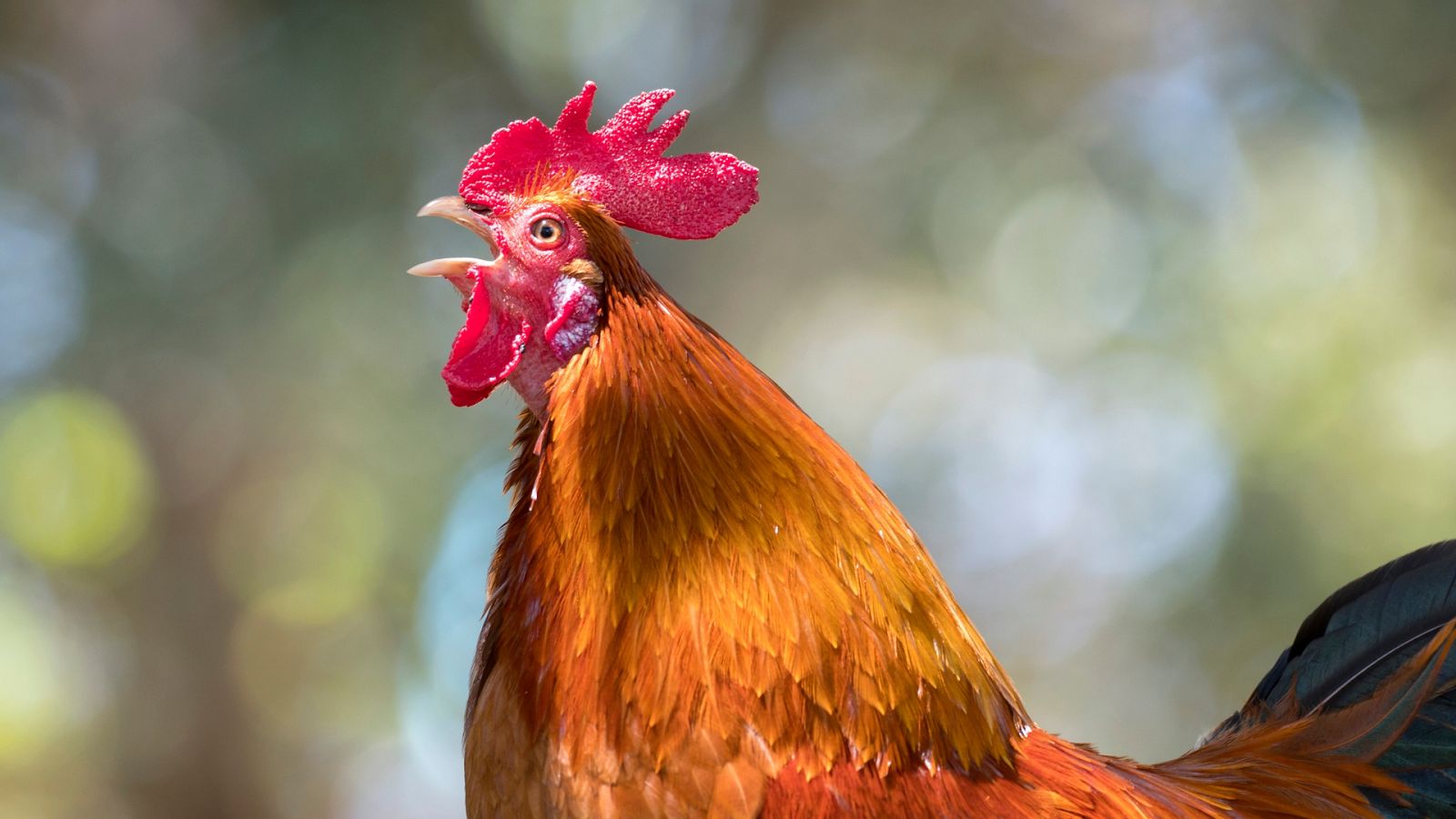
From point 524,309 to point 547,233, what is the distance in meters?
0.13

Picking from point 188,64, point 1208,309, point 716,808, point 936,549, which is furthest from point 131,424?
point 1208,309

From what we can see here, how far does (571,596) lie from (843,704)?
16.7 inches

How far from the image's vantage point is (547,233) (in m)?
1.62

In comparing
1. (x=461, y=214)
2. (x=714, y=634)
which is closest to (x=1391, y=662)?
(x=714, y=634)

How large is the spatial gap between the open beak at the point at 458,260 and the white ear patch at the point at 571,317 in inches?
5.2

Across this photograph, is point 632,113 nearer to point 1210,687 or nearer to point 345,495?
point 345,495

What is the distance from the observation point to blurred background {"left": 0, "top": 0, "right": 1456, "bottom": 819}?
4.36 metres

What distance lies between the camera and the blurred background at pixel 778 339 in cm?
436

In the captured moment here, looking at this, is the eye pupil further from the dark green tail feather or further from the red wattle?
→ the dark green tail feather

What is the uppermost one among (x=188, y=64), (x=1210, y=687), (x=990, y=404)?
(x=188, y=64)

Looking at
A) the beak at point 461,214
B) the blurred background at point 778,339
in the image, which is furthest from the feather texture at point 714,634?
the blurred background at point 778,339

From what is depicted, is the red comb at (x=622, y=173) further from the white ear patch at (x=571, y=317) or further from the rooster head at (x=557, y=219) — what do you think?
the white ear patch at (x=571, y=317)

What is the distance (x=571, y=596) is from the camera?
1.49 m

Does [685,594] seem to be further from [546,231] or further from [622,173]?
[622,173]
